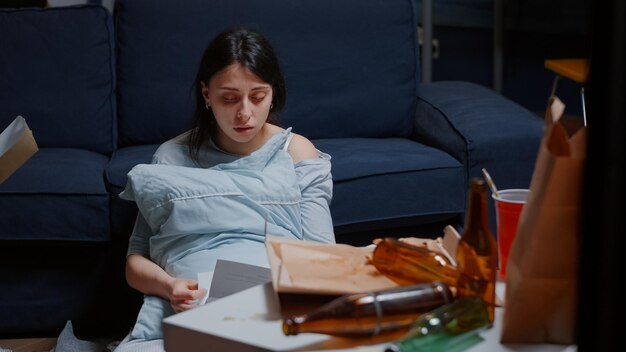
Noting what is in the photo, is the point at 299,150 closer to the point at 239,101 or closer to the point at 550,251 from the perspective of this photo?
the point at 239,101

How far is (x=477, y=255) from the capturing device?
3.27 ft

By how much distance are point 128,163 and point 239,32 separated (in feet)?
2.05

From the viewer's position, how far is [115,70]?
9.04ft

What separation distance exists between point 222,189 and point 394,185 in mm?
820

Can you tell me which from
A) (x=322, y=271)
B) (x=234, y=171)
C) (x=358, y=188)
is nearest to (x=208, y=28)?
(x=358, y=188)

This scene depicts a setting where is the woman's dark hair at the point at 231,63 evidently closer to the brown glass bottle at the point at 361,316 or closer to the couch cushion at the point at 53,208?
the couch cushion at the point at 53,208

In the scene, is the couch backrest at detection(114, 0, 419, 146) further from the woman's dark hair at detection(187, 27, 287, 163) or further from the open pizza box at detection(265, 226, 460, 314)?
the open pizza box at detection(265, 226, 460, 314)

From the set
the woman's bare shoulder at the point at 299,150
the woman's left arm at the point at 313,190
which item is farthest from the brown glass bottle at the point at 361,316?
the woman's bare shoulder at the point at 299,150

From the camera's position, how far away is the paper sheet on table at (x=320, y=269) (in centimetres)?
96

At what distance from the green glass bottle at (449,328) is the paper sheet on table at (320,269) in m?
0.11

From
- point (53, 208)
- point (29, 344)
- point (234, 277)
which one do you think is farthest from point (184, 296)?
point (29, 344)

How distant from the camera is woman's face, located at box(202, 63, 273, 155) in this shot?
1.80 meters

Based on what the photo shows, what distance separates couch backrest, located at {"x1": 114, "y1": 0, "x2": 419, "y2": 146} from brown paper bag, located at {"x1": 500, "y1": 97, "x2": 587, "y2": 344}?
1852 mm

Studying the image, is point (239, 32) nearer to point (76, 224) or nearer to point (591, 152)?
point (76, 224)
